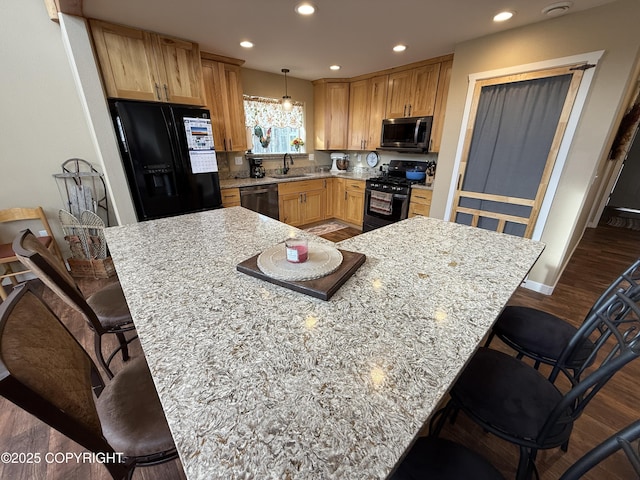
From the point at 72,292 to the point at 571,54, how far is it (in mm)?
3798

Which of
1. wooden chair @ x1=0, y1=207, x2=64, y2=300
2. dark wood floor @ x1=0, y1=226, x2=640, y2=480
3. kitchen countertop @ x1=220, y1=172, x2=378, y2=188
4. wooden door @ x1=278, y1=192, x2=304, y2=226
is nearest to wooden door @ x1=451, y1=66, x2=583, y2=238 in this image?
dark wood floor @ x1=0, y1=226, x2=640, y2=480

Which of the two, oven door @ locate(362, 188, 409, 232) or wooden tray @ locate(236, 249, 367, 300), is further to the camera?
oven door @ locate(362, 188, 409, 232)

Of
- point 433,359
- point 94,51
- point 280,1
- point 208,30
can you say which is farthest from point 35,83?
point 433,359

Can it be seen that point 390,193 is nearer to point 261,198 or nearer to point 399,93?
point 399,93

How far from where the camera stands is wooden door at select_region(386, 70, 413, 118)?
3.54 m

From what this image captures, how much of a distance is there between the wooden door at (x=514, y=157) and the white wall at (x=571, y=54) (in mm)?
128

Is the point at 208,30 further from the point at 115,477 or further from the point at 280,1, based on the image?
the point at 115,477

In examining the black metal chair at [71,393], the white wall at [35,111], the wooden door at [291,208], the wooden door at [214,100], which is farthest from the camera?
the wooden door at [291,208]

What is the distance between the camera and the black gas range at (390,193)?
361cm

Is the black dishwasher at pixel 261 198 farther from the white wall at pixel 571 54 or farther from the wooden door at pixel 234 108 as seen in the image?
the white wall at pixel 571 54

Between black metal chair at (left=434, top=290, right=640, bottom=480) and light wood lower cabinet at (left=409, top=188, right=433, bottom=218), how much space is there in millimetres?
2509

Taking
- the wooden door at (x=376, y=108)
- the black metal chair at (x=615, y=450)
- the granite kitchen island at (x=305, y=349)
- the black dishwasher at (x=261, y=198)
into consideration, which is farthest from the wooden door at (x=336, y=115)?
the black metal chair at (x=615, y=450)

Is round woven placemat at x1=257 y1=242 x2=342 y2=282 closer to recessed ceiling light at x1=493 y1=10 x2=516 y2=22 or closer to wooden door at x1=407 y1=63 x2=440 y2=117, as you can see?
recessed ceiling light at x1=493 y1=10 x2=516 y2=22

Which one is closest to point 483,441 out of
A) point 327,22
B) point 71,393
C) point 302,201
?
point 71,393
